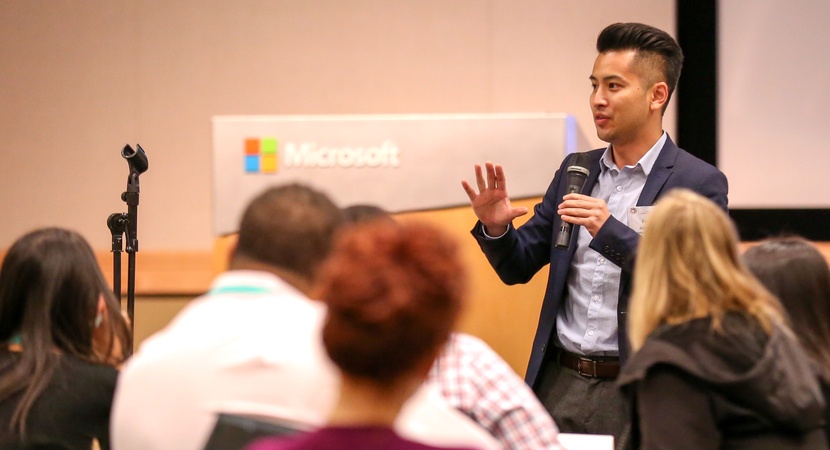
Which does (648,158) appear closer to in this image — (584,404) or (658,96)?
(658,96)

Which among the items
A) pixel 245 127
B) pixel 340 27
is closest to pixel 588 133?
pixel 340 27

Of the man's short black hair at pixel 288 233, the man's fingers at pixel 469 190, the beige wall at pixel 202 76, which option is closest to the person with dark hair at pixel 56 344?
the man's short black hair at pixel 288 233

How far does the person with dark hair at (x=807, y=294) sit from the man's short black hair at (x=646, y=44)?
2.96ft

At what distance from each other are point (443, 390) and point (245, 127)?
5.55ft

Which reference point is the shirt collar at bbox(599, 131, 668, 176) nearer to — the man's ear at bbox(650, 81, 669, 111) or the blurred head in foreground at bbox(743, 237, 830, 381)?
the man's ear at bbox(650, 81, 669, 111)

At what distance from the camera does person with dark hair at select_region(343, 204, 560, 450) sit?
4.78 ft

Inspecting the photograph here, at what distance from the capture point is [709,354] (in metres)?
1.50

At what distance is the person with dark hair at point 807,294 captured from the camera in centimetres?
177

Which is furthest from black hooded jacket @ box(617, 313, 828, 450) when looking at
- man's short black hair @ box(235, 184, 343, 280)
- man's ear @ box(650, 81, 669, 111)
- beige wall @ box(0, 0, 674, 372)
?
beige wall @ box(0, 0, 674, 372)

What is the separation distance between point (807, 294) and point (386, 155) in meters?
1.48

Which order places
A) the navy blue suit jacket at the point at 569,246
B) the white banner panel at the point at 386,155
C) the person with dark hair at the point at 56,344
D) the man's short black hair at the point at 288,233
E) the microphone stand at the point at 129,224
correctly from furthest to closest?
the white banner panel at the point at 386,155
the microphone stand at the point at 129,224
the navy blue suit jacket at the point at 569,246
the person with dark hair at the point at 56,344
the man's short black hair at the point at 288,233

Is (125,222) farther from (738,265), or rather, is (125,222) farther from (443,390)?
(738,265)

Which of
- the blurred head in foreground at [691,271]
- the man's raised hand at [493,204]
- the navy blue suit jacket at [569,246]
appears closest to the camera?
the blurred head in foreground at [691,271]

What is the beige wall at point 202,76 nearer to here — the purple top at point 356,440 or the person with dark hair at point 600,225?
the person with dark hair at point 600,225
